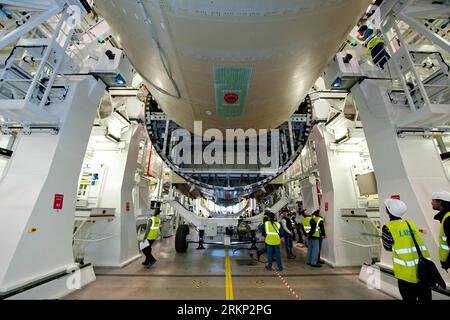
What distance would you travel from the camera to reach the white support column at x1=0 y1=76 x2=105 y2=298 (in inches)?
102

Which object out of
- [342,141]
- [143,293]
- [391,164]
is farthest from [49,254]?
[342,141]

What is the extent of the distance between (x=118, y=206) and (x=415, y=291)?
546cm

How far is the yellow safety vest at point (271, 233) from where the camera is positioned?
4844 millimetres

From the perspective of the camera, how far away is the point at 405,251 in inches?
82.6

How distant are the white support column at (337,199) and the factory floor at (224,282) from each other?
0.37 metres

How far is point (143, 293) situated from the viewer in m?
3.52

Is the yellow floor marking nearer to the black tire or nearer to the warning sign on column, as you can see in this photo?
the black tire

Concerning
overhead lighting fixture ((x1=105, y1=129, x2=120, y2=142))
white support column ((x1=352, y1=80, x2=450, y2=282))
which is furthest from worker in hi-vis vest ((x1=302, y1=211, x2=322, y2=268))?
overhead lighting fixture ((x1=105, y1=129, x2=120, y2=142))

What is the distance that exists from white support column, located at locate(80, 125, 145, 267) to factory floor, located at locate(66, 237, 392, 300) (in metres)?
0.32

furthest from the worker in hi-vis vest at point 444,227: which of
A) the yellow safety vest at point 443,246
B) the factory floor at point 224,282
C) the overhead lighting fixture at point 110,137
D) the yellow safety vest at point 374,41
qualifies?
the overhead lighting fixture at point 110,137
